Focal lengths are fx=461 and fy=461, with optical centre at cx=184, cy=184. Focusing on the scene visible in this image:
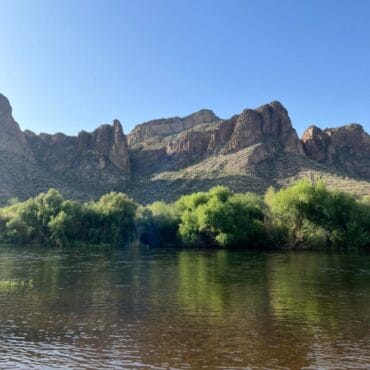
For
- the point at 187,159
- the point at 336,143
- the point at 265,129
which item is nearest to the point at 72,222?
the point at 187,159

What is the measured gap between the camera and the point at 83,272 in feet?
107

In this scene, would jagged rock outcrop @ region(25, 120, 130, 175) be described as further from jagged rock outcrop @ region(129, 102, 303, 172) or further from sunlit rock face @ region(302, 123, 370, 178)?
sunlit rock face @ region(302, 123, 370, 178)

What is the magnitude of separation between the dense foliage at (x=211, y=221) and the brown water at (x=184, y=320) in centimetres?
2789

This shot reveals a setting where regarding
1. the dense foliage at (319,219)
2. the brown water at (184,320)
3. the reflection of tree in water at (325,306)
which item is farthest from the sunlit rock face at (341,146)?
the brown water at (184,320)

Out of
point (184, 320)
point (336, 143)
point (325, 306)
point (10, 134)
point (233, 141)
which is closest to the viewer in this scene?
point (184, 320)

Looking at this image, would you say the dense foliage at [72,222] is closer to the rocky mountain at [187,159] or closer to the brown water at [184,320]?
the rocky mountain at [187,159]

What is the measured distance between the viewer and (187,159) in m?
152

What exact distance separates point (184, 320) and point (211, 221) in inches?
1735

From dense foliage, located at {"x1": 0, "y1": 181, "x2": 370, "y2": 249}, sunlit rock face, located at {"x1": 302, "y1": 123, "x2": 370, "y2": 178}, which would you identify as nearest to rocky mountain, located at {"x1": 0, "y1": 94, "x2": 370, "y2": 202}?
sunlit rock face, located at {"x1": 302, "y1": 123, "x2": 370, "y2": 178}

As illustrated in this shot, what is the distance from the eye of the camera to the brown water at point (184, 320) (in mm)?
12625

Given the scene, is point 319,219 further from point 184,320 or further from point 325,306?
point 184,320

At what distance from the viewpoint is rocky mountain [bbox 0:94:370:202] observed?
108 meters

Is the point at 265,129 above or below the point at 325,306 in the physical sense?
above

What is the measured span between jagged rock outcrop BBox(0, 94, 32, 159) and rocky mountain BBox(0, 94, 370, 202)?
1.33 feet
